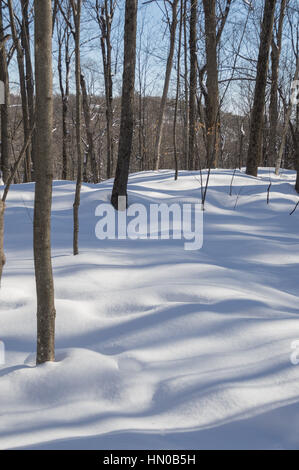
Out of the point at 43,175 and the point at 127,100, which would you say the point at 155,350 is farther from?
the point at 127,100

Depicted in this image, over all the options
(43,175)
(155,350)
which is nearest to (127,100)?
(43,175)

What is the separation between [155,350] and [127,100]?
4391mm

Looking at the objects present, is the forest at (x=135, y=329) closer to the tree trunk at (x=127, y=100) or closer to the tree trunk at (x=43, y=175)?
the tree trunk at (x=43, y=175)

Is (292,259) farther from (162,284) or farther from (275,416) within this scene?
(275,416)

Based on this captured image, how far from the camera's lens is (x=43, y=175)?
186 cm

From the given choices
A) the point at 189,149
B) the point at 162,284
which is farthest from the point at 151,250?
the point at 189,149

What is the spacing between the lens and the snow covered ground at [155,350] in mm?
1509

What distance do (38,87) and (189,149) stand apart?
13294 mm

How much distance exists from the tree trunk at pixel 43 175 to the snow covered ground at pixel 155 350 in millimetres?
204

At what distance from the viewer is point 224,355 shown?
205cm

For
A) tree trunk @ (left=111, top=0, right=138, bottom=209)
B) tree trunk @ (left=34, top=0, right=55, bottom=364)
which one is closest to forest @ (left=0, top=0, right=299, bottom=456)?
tree trunk @ (left=34, top=0, right=55, bottom=364)

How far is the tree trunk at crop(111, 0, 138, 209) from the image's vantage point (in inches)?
212

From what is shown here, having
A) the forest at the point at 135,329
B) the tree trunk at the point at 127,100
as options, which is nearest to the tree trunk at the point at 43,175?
the forest at the point at 135,329
